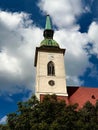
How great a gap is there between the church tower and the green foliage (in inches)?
578

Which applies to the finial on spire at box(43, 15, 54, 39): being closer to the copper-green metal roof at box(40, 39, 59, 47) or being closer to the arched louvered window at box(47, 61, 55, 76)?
the copper-green metal roof at box(40, 39, 59, 47)

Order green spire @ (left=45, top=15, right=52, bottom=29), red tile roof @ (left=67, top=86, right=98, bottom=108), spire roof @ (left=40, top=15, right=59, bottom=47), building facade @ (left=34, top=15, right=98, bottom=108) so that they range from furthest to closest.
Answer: green spire @ (left=45, top=15, right=52, bottom=29)
spire roof @ (left=40, top=15, right=59, bottom=47)
red tile roof @ (left=67, top=86, right=98, bottom=108)
building facade @ (left=34, top=15, right=98, bottom=108)

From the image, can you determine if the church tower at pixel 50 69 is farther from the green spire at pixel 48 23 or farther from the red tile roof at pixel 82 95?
the green spire at pixel 48 23

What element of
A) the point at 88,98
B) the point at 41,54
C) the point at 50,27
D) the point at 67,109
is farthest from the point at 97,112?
the point at 50,27

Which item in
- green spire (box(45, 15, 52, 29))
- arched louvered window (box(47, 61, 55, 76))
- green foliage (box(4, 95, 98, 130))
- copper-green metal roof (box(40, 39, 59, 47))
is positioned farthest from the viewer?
green spire (box(45, 15, 52, 29))

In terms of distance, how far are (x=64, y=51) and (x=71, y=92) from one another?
675 centimetres

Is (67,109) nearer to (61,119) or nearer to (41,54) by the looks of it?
(61,119)

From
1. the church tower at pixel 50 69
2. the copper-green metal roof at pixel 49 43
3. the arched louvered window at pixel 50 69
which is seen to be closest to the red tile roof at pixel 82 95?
the church tower at pixel 50 69

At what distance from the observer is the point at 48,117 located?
25469mm

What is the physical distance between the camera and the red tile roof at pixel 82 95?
1700 inches

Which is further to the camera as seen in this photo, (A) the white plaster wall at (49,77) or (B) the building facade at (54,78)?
(A) the white plaster wall at (49,77)

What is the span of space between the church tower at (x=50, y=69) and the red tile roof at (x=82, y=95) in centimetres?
148

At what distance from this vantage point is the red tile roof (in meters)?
43.2

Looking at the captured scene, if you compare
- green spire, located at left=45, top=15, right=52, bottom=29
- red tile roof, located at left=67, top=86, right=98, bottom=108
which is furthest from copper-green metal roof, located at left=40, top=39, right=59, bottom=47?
red tile roof, located at left=67, top=86, right=98, bottom=108
